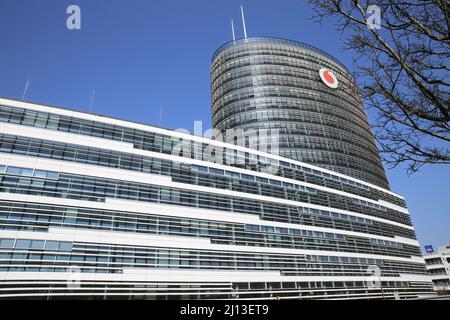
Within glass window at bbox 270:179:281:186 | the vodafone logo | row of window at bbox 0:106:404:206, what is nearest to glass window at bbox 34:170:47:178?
row of window at bbox 0:106:404:206

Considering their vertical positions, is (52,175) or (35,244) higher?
(52,175)

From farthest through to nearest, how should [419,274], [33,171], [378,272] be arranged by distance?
1. [419,274]
2. [378,272]
3. [33,171]

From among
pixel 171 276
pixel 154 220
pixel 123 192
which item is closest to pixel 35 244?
pixel 123 192

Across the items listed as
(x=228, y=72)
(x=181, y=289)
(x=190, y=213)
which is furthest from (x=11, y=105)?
(x=228, y=72)

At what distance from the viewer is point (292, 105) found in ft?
251

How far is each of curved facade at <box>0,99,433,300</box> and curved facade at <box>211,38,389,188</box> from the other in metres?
23.4

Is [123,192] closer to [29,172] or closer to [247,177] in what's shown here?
[29,172]

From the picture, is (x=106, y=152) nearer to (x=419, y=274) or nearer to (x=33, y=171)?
(x=33, y=171)

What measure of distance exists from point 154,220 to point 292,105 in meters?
56.9

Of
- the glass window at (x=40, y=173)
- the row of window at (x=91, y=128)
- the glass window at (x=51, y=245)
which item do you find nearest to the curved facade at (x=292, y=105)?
the row of window at (x=91, y=128)

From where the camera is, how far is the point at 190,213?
3528 cm

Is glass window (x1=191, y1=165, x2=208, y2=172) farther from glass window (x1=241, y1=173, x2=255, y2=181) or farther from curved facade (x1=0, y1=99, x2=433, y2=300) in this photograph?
glass window (x1=241, y1=173, x2=255, y2=181)

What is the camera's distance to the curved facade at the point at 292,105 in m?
72.5
